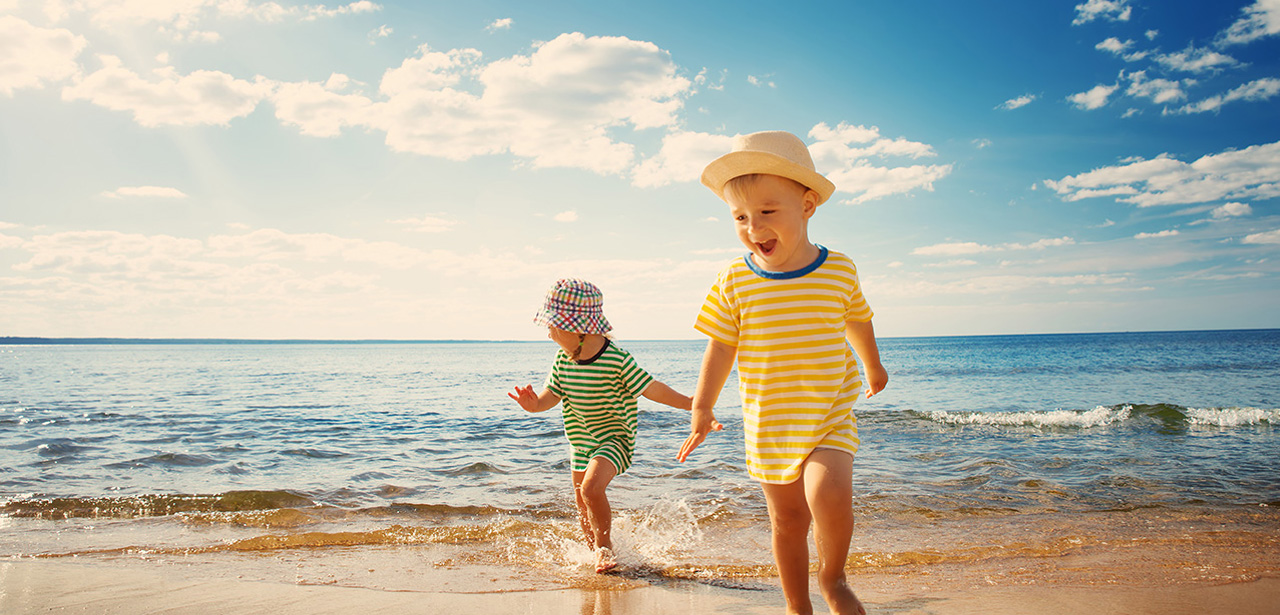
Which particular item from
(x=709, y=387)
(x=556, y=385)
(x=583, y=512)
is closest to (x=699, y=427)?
(x=709, y=387)

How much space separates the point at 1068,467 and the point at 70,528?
30.6 ft

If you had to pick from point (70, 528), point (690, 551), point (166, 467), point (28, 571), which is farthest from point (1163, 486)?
point (166, 467)

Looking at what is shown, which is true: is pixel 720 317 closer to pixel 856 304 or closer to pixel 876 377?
pixel 856 304

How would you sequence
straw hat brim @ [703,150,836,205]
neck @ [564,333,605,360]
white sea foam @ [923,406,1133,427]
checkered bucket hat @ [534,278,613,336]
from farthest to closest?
white sea foam @ [923,406,1133,427], neck @ [564,333,605,360], checkered bucket hat @ [534,278,613,336], straw hat brim @ [703,150,836,205]

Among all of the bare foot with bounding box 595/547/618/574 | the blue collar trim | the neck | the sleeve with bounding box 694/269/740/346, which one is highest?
the blue collar trim

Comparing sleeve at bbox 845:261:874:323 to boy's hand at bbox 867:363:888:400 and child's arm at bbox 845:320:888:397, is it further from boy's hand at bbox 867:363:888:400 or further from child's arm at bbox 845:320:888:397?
boy's hand at bbox 867:363:888:400

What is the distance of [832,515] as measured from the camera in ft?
7.64

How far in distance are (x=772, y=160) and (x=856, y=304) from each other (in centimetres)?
65

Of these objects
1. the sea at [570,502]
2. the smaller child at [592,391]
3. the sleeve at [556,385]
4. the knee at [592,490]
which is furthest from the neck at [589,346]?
the sea at [570,502]

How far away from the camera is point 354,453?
875 cm

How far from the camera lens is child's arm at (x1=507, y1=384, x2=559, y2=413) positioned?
3.65 metres

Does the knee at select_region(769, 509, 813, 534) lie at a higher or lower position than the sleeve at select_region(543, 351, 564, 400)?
lower

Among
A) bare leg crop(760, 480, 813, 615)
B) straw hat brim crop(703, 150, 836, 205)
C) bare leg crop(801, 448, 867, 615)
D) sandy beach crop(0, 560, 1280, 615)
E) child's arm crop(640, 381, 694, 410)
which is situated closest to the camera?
bare leg crop(801, 448, 867, 615)

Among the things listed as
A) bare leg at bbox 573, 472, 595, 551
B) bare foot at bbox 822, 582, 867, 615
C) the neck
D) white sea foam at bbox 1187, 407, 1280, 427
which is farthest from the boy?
white sea foam at bbox 1187, 407, 1280, 427
